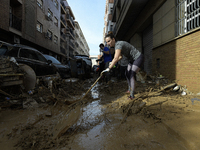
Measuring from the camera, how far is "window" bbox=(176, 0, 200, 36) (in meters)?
3.78

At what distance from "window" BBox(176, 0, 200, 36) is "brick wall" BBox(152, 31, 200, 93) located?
13.1 inches

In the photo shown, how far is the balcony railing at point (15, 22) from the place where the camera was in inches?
407

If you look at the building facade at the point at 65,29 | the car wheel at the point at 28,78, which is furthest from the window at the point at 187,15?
the building facade at the point at 65,29

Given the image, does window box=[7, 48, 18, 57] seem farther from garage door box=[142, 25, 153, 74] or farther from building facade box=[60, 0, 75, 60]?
building facade box=[60, 0, 75, 60]

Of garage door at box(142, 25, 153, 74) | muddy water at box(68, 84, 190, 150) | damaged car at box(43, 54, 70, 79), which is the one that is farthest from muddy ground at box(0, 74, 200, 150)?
garage door at box(142, 25, 153, 74)

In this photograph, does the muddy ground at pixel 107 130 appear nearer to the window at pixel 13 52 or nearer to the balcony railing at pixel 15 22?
the window at pixel 13 52

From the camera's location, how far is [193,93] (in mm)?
3645

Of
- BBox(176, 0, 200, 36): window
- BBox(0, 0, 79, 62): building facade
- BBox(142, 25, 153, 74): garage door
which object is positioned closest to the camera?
BBox(176, 0, 200, 36): window

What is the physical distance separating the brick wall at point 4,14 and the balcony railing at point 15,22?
2.07 ft

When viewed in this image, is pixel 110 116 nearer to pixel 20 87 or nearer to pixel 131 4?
pixel 20 87

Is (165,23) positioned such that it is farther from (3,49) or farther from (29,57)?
(3,49)

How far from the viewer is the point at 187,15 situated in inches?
164

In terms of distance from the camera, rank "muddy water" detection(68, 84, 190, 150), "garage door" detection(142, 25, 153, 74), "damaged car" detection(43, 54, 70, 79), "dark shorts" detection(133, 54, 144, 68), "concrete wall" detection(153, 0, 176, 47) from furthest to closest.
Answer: "garage door" detection(142, 25, 153, 74) < "damaged car" detection(43, 54, 70, 79) < "concrete wall" detection(153, 0, 176, 47) < "dark shorts" detection(133, 54, 144, 68) < "muddy water" detection(68, 84, 190, 150)

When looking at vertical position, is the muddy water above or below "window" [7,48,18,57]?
below
